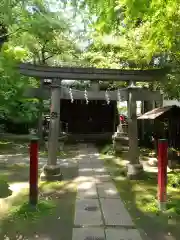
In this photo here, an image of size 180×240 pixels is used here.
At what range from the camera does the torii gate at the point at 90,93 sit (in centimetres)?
938

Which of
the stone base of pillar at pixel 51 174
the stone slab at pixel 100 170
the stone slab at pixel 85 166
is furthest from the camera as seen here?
the stone slab at pixel 85 166

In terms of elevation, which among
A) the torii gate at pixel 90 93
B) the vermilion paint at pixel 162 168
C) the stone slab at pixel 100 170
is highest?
the torii gate at pixel 90 93

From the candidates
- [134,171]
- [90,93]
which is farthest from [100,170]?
[90,93]

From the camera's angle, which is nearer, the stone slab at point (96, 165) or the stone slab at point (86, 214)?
the stone slab at point (86, 214)

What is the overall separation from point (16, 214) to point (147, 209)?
2.89 meters

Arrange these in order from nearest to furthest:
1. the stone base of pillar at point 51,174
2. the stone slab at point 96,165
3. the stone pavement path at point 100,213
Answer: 1. the stone pavement path at point 100,213
2. the stone base of pillar at point 51,174
3. the stone slab at point 96,165

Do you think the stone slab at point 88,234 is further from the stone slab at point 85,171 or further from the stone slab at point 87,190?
the stone slab at point 85,171

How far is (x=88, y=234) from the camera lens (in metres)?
4.98

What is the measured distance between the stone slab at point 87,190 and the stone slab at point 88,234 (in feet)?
7.20

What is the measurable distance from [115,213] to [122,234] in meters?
1.13

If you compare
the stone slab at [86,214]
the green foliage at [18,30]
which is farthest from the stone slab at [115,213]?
the green foliage at [18,30]

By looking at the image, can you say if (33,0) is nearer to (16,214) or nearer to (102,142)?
(16,214)

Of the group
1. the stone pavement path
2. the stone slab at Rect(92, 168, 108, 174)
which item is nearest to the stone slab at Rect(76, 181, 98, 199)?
the stone pavement path

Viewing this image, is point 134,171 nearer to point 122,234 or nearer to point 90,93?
point 90,93
